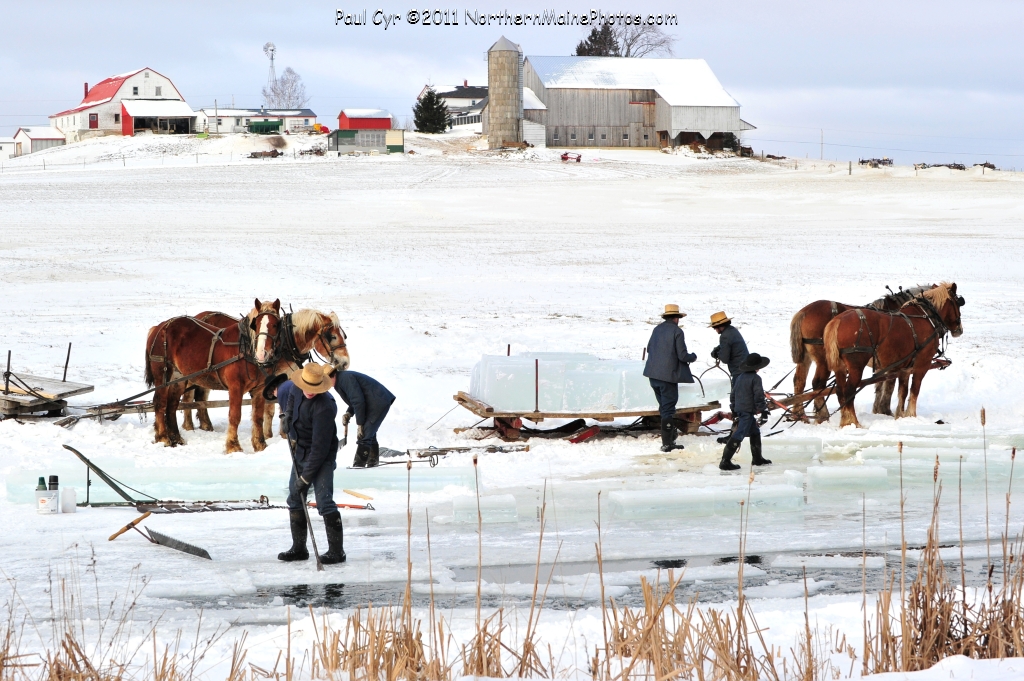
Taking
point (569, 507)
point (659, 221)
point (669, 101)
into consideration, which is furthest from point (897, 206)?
point (569, 507)

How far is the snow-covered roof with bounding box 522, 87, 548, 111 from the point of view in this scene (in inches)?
2633

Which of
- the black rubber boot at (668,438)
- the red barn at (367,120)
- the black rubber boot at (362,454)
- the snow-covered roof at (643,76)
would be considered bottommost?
the black rubber boot at (668,438)

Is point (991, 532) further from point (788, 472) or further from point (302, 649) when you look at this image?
point (302, 649)

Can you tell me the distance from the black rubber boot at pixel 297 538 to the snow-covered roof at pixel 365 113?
62.5 m

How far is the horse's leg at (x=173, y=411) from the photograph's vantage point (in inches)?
441

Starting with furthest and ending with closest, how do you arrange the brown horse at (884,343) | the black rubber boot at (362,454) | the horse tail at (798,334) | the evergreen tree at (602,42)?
the evergreen tree at (602,42)
the horse tail at (798,334)
the brown horse at (884,343)
the black rubber boot at (362,454)

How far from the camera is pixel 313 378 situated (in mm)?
7125

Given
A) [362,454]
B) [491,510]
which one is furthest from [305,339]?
[491,510]

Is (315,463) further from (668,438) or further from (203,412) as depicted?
(203,412)

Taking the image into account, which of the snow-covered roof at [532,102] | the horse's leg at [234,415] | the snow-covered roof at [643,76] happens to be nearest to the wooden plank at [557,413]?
the horse's leg at [234,415]

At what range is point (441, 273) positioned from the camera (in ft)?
85.9

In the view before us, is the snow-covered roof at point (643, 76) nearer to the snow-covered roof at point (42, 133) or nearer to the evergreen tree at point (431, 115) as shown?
the evergreen tree at point (431, 115)

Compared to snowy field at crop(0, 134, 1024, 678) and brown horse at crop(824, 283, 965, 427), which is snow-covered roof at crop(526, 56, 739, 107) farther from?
brown horse at crop(824, 283, 965, 427)

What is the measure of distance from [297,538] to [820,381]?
7.41 meters
